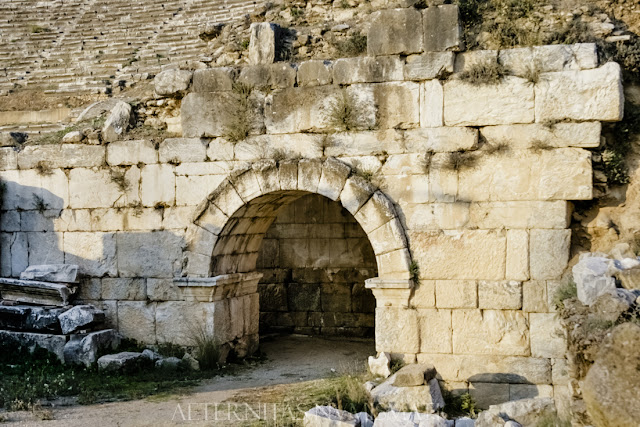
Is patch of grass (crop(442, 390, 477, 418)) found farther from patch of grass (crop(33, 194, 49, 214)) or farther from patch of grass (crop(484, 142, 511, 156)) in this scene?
patch of grass (crop(33, 194, 49, 214))

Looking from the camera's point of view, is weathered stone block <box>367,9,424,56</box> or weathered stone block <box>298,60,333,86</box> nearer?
weathered stone block <box>367,9,424,56</box>

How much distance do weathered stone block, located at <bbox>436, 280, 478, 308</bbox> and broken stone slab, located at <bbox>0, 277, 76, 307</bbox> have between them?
15.8 feet

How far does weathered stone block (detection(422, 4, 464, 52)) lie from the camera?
8359mm

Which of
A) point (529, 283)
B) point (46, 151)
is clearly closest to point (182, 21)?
point (46, 151)

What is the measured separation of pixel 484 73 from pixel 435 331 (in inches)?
116

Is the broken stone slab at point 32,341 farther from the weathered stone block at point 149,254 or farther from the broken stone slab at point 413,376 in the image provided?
the broken stone slab at point 413,376

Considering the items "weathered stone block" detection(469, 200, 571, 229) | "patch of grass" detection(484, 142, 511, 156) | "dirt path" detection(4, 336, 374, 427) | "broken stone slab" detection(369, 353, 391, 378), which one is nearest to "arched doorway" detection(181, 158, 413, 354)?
"broken stone slab" detection(369, 353, 391, 378)

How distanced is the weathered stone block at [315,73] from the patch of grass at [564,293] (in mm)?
3537

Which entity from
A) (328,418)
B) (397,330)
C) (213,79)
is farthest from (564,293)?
(213,79)

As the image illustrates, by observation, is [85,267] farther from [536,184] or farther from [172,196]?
[536,184]

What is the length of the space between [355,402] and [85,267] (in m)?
4.37

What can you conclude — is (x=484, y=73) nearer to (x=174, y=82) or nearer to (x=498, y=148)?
(x=498, y=148)

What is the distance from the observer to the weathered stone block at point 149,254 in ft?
31.0

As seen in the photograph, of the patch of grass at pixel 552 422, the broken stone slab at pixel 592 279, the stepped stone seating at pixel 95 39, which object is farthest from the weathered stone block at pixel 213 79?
the stepped stone seating at pixel 95 39
